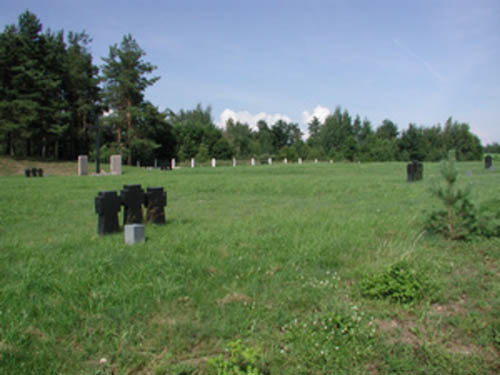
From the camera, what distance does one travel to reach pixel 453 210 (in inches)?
210

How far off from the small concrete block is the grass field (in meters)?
0.23

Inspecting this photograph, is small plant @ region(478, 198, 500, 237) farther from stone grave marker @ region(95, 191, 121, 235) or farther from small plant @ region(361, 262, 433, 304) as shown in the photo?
stone grave marker @ region(95, 191, 121, 235)

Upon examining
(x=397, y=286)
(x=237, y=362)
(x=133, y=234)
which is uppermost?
(x=133, y=234)

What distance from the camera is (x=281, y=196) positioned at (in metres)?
11.8

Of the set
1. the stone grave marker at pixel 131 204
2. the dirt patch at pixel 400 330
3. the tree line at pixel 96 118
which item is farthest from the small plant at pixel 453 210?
the tree line at pixel 96 118

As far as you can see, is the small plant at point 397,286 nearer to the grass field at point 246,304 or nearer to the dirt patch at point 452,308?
the grass field at point 246,304

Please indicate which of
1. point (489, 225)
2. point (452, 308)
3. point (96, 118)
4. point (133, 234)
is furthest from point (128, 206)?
point (96, 118)

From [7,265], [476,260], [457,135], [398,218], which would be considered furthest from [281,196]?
[457,135]

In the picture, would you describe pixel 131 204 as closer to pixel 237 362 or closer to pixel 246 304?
pixel 246 304

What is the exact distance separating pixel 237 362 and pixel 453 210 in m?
4.08

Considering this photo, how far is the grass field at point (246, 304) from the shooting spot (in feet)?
8.93

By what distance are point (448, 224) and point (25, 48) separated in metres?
45.4

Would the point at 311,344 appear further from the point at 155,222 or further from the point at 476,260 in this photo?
the point at 155,222

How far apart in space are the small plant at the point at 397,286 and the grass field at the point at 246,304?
0.14 feet
